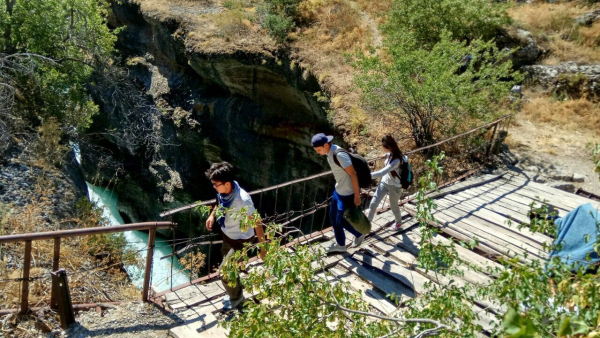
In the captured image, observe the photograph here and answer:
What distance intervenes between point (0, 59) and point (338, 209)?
1116 centimetres

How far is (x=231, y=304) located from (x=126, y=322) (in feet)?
3.89

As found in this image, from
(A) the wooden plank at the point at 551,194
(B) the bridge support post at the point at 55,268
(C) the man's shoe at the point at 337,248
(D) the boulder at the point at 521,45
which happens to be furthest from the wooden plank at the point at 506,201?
(D) the boulder at the point at 521,45

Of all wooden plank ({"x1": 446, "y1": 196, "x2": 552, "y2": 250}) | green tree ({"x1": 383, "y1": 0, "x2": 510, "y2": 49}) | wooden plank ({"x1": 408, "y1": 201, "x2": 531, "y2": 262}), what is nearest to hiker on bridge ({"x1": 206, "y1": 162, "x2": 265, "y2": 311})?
wooden plank ({"x1": 408, "y1": 201, "x2": 531, "y2": 262})

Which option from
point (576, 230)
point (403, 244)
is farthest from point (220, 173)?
point (576, 230)

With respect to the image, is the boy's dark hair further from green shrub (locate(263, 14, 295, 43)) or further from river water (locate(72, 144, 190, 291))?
green shrub (locate(263, 14, 295, 43))

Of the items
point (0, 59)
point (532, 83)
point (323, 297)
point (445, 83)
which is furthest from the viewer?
point (532, 83)

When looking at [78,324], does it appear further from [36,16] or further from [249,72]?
[249,72]

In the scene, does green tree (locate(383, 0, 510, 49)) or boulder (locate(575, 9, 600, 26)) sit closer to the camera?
green tree (locate(383, 0, 510, 49))

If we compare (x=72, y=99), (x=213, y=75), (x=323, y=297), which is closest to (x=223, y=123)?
(x=213, y=75)

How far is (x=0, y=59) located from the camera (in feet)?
38.5

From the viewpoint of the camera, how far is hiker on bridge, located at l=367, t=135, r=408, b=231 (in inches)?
236

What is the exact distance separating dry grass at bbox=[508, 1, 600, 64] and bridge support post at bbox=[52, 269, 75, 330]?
17636 millimetres

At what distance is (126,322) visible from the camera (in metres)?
4.84

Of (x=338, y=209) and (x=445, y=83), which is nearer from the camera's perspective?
Answer: (x=338, y=209)
